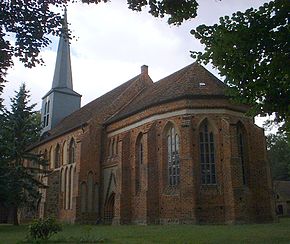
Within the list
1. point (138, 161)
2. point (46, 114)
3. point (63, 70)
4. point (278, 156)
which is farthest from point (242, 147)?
point (278, 156)

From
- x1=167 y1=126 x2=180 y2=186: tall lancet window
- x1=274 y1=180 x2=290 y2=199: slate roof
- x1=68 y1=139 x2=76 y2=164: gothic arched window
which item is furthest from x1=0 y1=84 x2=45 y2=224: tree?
x1=274 y1=180 x2=290 y2=199: slate roof

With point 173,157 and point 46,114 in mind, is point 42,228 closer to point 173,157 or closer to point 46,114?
point 173,157

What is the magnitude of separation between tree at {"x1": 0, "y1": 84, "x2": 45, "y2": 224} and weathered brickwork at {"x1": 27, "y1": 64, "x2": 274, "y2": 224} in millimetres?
3552

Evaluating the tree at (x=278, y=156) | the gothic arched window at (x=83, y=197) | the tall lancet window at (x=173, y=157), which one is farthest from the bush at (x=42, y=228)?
the tree at (x=278, y=156)

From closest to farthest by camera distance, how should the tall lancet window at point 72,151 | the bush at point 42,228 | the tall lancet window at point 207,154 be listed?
the bush at point 42,228 < the tall lancet window at point 207,154 < the tall lancet window at point 72,151

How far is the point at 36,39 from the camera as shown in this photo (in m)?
7.26

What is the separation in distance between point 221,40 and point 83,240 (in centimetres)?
798

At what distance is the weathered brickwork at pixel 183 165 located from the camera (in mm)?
20891

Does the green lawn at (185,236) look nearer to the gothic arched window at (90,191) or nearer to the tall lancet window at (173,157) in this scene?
the tall lancet window at (173,157)

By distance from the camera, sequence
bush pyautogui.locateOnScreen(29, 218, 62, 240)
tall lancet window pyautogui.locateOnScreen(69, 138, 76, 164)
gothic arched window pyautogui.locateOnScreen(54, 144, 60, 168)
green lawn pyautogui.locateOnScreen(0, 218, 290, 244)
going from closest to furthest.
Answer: green lawn pyautogui.locateOnScreen(0, 218, 290, 244) → bush pyautogui.locateOnScreen(29, 218, 62, 240) → tall lancet window pyautogui.locateOnScreen(69, 138, 76, 164) → gothic arched window pyautogui.locateOnScreen(54, 144, 60, 168)

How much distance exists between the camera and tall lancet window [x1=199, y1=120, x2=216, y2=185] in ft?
70.5

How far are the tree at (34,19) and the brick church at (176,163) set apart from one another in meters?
11.9

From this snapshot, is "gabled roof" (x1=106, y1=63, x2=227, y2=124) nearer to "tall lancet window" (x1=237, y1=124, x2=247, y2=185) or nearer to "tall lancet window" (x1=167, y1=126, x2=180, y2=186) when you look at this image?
→ "tall lancet window" (x1=167, y1=126, x2=180, y2=186)

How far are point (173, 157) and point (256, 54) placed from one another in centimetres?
1361
